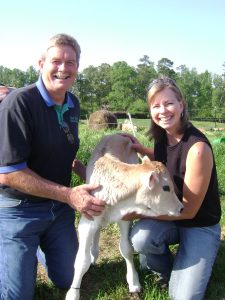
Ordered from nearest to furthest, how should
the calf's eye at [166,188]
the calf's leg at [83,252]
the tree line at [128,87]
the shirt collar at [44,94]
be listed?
the calf's eye at [166,188] → the calf's leg at [83,252] → the shirt collar at [44,94] → the tree line at [128,87]

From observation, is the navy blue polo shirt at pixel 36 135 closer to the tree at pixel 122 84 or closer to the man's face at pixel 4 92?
the man's face at pixel 4 92

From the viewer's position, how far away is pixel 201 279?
13.5 feet

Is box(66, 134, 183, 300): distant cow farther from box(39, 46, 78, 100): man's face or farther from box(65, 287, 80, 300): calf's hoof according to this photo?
box(39, 46, 78, 100): man's face

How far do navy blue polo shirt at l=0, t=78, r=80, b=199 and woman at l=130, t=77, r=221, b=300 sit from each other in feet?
3.10

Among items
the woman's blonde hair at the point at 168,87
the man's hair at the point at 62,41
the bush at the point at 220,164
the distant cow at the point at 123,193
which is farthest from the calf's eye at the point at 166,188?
the bush at the point at 220,164

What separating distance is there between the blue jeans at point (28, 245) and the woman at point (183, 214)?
820 millimetres

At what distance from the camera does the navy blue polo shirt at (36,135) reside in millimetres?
3809

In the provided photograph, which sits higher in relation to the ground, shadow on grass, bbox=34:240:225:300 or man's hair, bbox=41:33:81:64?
man's hair, bbox=41:33:81:64

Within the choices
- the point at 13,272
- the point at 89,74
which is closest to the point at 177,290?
the point at 13,272

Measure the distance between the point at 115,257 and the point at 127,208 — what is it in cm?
134

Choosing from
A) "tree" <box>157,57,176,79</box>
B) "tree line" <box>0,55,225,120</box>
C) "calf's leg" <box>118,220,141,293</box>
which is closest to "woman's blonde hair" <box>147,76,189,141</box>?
"calf's leg" <box>118,220,141,293</box>

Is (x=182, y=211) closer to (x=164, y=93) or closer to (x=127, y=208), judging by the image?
(x=127, y=208)

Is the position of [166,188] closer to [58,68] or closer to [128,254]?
[128,254]

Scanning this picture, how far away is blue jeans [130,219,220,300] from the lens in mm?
4102
